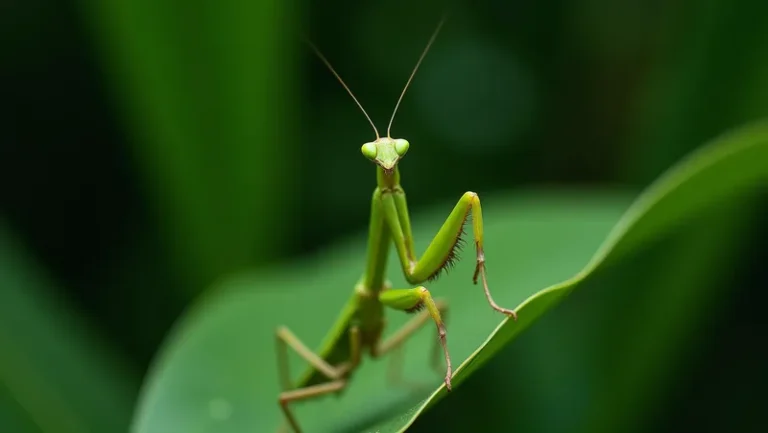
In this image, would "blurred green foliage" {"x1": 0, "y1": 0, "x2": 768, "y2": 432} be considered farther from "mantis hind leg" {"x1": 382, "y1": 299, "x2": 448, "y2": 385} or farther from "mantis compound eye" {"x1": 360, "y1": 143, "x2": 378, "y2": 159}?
"mantis compound eye" {"x1": 360, "y1": 143, "x2": 378, "y2": 159}

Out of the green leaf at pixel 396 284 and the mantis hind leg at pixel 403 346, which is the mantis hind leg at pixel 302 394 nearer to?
the green leaf at pixel 396 284

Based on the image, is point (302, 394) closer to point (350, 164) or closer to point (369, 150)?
point (369, 150)

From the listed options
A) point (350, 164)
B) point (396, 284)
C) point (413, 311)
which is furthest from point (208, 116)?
point (413, 311)

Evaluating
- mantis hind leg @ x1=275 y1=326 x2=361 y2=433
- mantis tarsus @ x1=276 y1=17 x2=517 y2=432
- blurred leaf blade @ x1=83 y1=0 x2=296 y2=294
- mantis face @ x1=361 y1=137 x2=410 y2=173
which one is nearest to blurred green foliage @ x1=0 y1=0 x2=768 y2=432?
blurred leaf blade @ x1=83 y1=0 x2=296 y2=294

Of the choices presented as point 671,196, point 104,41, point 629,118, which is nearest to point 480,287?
point 671,196

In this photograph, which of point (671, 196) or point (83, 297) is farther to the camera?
point (83, 297)

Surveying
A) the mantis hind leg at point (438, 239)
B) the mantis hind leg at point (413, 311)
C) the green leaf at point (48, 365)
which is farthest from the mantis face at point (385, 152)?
the green leaf at point (48, 365)

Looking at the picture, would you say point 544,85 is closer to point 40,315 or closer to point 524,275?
point 524,275
